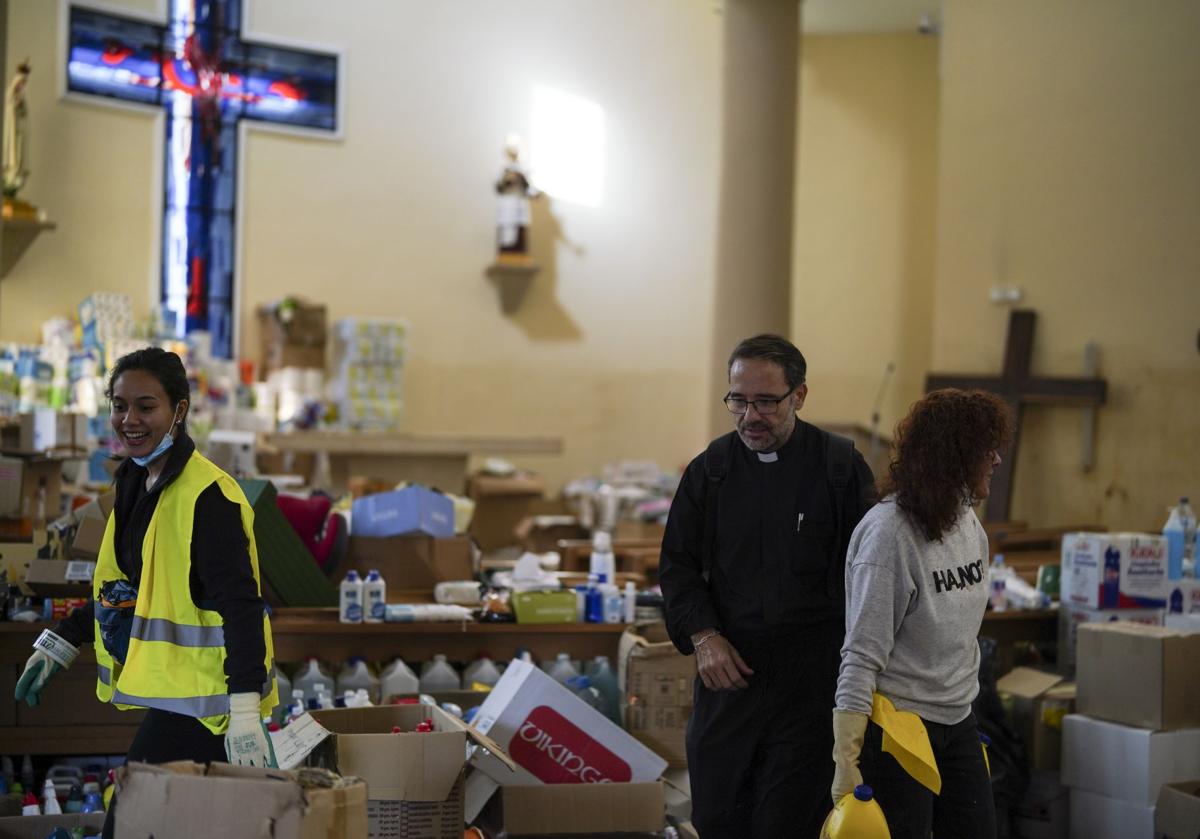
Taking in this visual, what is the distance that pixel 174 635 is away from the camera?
2945mm

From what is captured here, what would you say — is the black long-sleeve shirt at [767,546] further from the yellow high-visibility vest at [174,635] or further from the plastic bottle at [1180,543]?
the plastic bottle at [1180,543]

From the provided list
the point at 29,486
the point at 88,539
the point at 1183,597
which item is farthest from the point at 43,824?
the point at 1183,597

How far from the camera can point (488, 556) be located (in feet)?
33.3

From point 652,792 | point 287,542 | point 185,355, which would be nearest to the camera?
point 652,792

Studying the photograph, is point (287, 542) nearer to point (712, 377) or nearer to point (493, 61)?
point (712, 377)

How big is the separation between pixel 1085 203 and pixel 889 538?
765 cm

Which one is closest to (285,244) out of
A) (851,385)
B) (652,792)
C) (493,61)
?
(493,61)

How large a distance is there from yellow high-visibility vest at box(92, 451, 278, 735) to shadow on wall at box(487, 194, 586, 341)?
8738 mm

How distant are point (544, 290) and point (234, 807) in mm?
9481

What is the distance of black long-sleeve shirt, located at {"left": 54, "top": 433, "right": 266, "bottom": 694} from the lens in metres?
2.88

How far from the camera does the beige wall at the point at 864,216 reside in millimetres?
12188

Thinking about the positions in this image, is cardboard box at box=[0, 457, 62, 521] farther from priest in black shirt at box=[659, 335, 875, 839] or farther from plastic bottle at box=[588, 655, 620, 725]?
priest in black shirt at box=[659, 335, 875, 839]

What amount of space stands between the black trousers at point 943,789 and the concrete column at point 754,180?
6392 mm

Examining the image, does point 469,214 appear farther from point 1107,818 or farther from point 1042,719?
point 1107,818
